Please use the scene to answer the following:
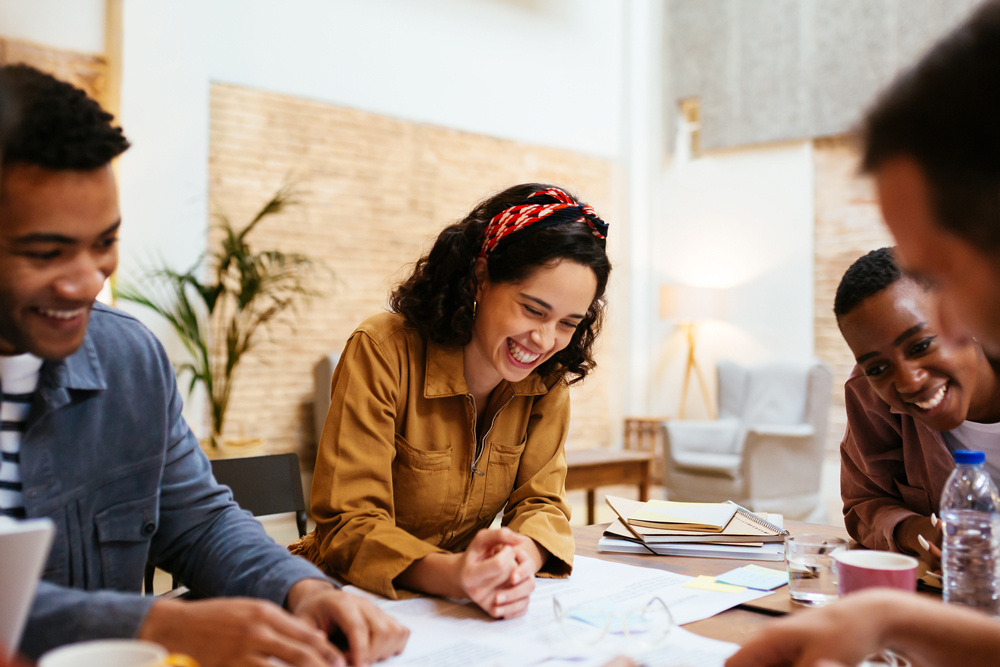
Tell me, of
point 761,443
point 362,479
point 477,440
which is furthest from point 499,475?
point 761,443

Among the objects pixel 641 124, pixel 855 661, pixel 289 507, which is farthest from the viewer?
pixel 641 124

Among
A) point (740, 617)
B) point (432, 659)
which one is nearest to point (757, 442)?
point (740, 617)

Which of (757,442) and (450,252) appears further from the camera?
(757,442)

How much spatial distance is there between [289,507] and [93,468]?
79 cm

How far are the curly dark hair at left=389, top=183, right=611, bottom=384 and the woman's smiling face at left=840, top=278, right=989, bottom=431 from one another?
1.73 feet

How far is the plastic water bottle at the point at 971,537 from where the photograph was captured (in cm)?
118

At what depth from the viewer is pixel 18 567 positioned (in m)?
0.70

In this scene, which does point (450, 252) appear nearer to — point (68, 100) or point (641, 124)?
point (68, 100)

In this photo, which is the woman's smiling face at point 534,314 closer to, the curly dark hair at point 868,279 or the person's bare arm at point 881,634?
the curly dark hair at point 868,279

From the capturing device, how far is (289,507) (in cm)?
192

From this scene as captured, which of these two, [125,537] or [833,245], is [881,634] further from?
[833,245]

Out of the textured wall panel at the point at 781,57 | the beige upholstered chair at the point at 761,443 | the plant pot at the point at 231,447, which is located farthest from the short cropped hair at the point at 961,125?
the textured wall panel at the point at 781,57

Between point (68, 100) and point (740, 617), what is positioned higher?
Answer: point (68, 100)

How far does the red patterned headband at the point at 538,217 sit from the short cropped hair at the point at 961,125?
91 centimetres
